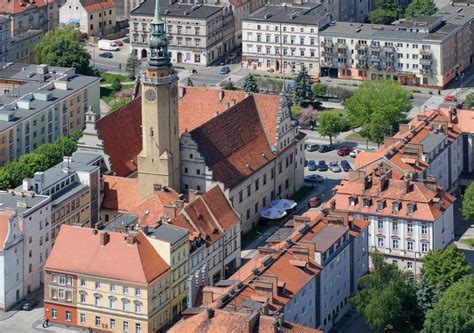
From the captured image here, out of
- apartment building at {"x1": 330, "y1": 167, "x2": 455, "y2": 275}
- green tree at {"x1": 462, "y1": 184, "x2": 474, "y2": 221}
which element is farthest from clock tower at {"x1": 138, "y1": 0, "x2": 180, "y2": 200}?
green tree at {"x1": 462, "y1": 184, "x2": 474, "y2": 221}

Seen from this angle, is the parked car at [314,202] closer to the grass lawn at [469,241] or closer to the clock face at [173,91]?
the grass lawn at [469,241]

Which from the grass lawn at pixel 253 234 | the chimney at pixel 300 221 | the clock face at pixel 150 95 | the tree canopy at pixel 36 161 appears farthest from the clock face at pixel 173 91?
the chimney at pixel 300 221

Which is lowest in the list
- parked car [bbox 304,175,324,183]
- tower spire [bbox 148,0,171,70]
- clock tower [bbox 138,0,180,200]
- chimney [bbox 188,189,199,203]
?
parked car [bbox 304,175,324,183]

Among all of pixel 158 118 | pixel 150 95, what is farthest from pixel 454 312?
pixel 150 95

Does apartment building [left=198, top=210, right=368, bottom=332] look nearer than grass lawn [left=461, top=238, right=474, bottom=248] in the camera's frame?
Yes

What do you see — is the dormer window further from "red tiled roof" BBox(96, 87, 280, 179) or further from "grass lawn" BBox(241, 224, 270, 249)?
"red tiled roof" BBox(96, 87, 280, 179)

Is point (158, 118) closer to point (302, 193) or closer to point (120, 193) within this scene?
point (120, 193)

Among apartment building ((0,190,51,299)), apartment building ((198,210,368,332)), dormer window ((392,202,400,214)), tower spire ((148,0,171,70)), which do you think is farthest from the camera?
tower spire ((148,0,171,70))

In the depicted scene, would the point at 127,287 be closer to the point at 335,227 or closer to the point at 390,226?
the point at 335,227
